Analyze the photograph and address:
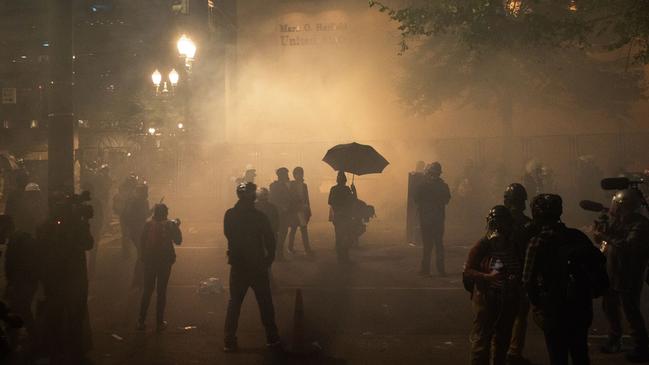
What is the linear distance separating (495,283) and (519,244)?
0.43m

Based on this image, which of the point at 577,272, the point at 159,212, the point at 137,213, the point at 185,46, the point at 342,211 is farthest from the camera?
the point at 185,46

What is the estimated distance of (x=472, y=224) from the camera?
736 inches

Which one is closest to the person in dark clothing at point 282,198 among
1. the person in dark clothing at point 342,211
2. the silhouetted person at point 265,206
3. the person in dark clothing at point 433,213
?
the person in dark clothing at point 342,211

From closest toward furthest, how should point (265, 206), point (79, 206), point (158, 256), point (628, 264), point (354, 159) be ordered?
1. point (628, 264)
2. point (79, 206)
3. point (158, 256)
4. point (265, 206)
5. point (354, 159)

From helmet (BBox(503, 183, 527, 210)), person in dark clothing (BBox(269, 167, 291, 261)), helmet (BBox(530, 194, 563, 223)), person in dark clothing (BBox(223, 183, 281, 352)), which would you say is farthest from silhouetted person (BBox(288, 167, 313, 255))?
helmet (BBox(530, 194, 563, 223))

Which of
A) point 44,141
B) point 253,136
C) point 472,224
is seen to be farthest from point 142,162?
point 472,224

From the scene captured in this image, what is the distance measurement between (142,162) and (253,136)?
957cm

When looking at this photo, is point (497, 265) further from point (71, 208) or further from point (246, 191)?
point (71, 208)

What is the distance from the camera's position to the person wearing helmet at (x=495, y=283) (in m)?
4.96

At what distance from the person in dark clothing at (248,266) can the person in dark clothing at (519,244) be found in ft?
8.13

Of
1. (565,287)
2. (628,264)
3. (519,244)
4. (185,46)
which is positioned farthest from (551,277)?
(185,46)

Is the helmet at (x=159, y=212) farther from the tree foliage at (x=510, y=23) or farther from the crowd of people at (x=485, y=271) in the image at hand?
the tree foliage at (x=510, y=23)

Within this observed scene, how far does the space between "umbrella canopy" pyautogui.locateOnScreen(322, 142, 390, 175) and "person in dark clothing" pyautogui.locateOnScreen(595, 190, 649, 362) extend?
6652 mm

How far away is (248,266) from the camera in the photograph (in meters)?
6.82
